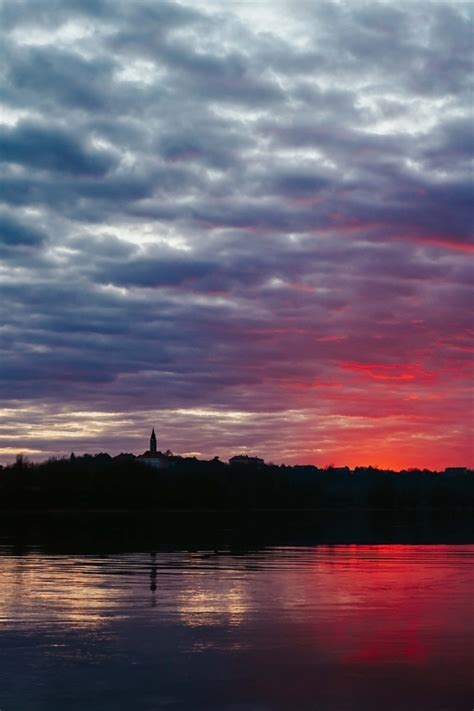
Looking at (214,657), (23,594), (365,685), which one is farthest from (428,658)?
(23,594)

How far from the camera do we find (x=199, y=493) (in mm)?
193000

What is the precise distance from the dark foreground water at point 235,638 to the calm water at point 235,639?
0.14ft

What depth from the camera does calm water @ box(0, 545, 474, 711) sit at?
16.9 m

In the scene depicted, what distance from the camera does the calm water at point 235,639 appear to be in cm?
1694

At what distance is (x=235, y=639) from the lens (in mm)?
22141

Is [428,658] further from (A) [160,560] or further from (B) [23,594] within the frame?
(A) [160,560]

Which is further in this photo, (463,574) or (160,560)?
(160,560)

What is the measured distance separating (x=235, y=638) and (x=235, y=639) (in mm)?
126

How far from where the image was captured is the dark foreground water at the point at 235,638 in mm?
16938

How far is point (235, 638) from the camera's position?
22266 millimetres

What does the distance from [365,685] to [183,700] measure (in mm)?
3432

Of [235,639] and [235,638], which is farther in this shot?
[235,638]

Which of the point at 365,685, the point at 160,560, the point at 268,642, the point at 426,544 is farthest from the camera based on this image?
the point at 426,544

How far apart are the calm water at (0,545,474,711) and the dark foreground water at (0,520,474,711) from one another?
1.7 inches
